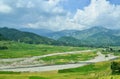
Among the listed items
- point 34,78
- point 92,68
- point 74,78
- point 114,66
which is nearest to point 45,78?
point 34,78

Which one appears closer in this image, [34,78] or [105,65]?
[34,78]

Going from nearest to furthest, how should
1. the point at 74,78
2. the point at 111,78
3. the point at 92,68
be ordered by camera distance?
1. the point at 111,78
2. the point at 74,78
3. the point at 92,68

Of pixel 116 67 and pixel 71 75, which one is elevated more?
pixel 116 67

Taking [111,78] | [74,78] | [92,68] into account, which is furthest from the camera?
[92,68]

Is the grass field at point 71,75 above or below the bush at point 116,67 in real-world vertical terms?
below

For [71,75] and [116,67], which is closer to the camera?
[116,67]

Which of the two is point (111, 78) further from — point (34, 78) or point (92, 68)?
point (92, 68)

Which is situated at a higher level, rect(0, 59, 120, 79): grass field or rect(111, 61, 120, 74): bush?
rect(111, 61, 120, 74): bush

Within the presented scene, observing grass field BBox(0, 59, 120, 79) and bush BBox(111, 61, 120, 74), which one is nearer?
grass field BBox(0, 59, 120, 79)

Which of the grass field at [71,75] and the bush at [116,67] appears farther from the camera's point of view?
the bush at [116,67]

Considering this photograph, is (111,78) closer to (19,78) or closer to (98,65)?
(19,78)
